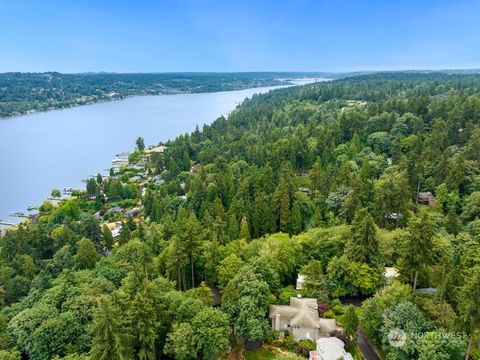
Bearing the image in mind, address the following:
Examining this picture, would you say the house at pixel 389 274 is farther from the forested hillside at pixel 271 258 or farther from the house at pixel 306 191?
the house at pixel 306 191

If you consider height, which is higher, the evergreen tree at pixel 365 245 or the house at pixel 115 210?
the evergreen tree at pixel 365 245

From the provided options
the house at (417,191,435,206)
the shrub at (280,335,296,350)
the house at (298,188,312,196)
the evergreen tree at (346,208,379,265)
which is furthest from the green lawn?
the house at (417,191,435,206)

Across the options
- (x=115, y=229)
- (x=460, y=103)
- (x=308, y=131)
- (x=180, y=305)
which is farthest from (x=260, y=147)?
(x=180, y=305)

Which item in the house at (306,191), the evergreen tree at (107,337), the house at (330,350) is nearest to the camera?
the evergreen tree at (107,337)

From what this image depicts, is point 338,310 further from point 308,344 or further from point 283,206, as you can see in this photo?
point 283,206

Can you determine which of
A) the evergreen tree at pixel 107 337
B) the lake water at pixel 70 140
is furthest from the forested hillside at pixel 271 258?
the lake water at pixel 70 140

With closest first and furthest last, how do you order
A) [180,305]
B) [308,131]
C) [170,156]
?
[180,305]
[308,131]
[170,156]

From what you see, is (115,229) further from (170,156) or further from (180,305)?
(180,305)
